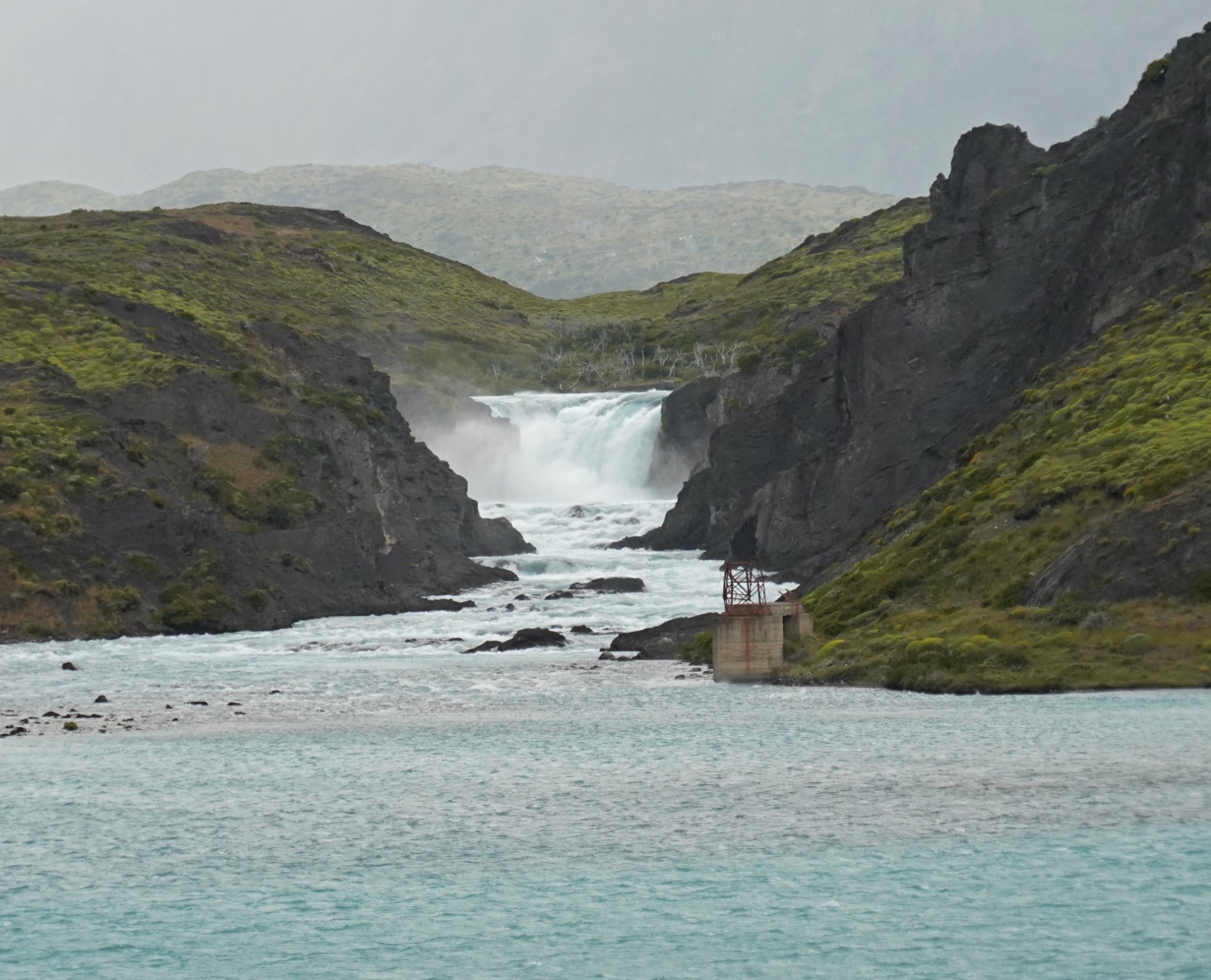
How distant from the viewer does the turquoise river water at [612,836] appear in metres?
26.1

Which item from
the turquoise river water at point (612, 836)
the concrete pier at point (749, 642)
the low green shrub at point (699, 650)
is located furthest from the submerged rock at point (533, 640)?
the concrete pier at point (749, 642)

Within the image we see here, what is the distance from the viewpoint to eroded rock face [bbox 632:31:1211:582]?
90000 mm

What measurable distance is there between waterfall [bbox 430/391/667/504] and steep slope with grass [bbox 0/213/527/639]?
3803 cm

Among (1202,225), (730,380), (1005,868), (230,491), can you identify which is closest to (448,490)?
(230,491)

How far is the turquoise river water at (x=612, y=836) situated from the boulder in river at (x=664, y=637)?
44.2ft

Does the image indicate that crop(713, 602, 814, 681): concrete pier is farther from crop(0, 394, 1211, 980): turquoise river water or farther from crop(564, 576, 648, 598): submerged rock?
crop(564, 576, 648, 598): submerged rock

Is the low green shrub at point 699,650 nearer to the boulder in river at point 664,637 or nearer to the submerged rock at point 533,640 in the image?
the boulder in river at point 664,637

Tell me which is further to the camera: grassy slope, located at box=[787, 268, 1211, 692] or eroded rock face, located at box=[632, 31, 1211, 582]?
eroded rock face, located at box=[632, 31, 1211, 582]

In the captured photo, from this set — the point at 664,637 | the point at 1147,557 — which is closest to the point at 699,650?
the point at 664,637

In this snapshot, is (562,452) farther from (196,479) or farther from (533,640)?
(533,640)

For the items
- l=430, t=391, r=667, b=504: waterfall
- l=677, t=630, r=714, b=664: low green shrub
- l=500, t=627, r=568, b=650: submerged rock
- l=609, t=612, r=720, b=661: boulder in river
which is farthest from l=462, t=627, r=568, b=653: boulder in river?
l=430, t=391, r=667, b=504: waterfall

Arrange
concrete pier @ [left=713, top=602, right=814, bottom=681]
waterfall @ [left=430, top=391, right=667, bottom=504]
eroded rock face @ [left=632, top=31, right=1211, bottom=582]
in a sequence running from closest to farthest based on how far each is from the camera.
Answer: concrete pier @ [left=713, top=602, right=814, bottom=681] → eroded rock face @ [left=632, top=31, right=1211, bottom=582] → waterfall @ [left=430, top=391, right=667, bottom=504]

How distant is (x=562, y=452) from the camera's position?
18088 centimetres

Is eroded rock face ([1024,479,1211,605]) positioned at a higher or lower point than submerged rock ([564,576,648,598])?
lower
